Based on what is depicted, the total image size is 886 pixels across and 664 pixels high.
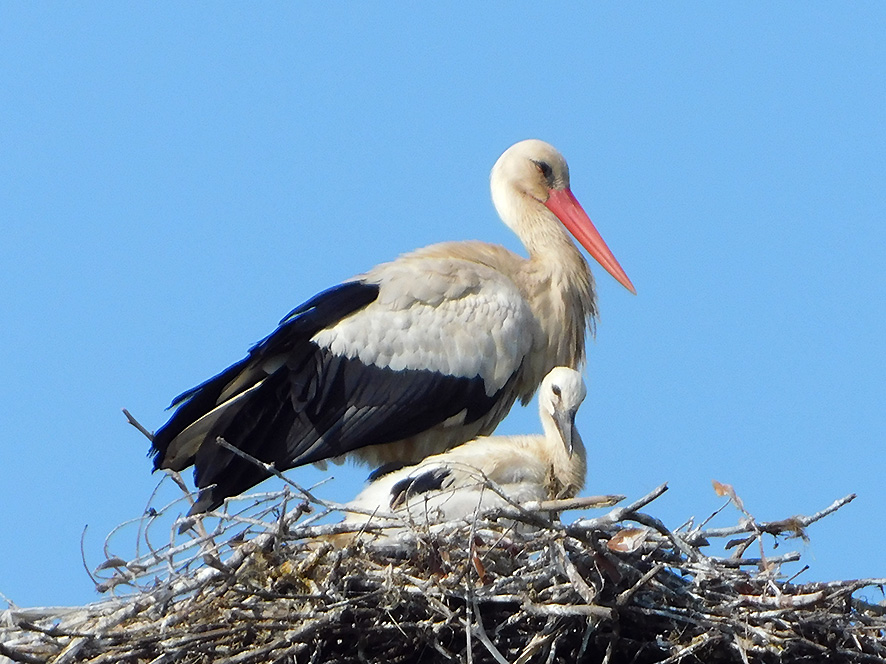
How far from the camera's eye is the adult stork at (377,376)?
19.1ft

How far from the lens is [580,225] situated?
6.79 meters

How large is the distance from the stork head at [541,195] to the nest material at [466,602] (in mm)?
2422

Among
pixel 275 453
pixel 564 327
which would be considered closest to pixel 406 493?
pixel 275 453

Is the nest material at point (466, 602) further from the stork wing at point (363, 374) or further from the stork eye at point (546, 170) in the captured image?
the stork eye at point (546, 170)

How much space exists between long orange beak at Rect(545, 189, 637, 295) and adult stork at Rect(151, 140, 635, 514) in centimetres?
59

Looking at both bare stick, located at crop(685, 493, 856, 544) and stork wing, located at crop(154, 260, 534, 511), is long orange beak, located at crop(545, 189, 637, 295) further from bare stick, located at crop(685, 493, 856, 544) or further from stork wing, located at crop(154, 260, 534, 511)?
bare stick, located at crop(685, 493, 856, 544)

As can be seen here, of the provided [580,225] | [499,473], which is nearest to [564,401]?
[499,473]

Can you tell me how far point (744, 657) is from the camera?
4.20 m

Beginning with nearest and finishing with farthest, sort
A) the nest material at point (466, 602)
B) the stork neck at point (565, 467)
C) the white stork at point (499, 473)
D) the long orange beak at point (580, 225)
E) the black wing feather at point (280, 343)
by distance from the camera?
the nest material at point (466, 602) < the white stork at point (499, 473) < the stork neck at point (565, 467) < the black wing feather at point (280, 343) < the long orange beak at point (580, 225)

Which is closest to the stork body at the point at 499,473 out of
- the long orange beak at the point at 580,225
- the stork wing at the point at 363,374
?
the stork wing at the point at 363,374

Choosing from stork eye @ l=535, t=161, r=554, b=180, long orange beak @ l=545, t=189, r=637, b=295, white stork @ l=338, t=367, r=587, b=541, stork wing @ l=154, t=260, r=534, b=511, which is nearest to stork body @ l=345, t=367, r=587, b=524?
white stork @ l=338, t=367, r=587, b=541

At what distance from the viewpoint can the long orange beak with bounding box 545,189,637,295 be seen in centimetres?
675

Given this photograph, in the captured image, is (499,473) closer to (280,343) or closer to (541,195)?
(280,343)

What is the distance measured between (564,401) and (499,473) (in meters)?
0.38
